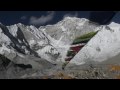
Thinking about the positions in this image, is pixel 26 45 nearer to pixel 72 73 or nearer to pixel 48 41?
pixel 48 41

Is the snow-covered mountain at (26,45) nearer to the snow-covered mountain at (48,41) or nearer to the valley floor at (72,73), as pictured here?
the snow-covered mountain at (48,41)

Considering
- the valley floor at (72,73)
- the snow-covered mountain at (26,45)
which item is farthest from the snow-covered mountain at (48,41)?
the valley floor at (72,73)

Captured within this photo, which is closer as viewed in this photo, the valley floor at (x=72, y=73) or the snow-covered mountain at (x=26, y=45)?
the valley floor at (x=72, y=73)

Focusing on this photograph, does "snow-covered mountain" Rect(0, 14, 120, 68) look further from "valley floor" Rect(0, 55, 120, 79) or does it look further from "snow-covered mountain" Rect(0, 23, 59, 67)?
"valley floor" Rect(0, 55, 120, 79)

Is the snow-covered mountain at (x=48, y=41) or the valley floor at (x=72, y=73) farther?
the snow-covered mountain at (x=48, y=41)

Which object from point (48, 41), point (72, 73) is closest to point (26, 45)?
point (48, 41)

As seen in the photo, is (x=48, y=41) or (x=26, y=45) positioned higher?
(x=48, y=41)

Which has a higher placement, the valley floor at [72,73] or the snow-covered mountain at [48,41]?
the snow-covered mountain at [48,41]

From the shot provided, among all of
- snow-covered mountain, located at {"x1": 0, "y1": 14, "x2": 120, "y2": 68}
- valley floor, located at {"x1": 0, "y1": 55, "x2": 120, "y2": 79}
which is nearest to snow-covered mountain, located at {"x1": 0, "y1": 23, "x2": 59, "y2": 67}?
snow-covered mountain, located at {"x1": 0, "y1": 14, "x2": 120, "y2": 68}

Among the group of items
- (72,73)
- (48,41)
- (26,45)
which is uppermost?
(48,41)

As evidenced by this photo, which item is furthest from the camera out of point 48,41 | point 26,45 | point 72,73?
point 48,41

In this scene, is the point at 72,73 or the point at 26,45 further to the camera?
the point at 26,45

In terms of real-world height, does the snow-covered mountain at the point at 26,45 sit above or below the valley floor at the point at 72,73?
above
